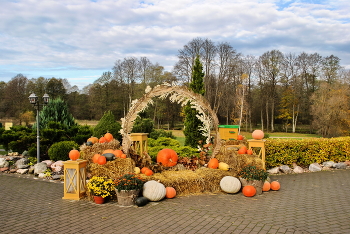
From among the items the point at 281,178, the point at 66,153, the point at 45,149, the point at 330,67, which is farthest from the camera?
the point at 330,67

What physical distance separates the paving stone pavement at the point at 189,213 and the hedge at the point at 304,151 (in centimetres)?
269

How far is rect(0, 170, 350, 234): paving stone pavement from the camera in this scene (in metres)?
4.59

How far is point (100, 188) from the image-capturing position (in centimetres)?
599

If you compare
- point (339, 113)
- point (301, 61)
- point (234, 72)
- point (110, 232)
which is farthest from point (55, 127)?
point (301, 61)

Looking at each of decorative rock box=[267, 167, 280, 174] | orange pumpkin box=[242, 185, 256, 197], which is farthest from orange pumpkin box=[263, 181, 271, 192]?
decorative rock box=[267, 167, 280, 174]

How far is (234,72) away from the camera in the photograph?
35969mm

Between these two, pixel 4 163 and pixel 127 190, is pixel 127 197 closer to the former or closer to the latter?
pixel 127 190

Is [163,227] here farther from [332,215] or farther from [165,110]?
[165,110]

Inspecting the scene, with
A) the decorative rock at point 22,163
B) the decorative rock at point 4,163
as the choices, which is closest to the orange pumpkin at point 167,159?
the decorative rock at point 22,163

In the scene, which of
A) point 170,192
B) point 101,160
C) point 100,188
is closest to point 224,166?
point 170,192

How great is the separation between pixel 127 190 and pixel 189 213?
149 centimetres

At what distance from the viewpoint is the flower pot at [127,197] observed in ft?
19.3

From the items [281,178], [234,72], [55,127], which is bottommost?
[281,178]

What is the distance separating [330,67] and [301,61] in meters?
3.74
